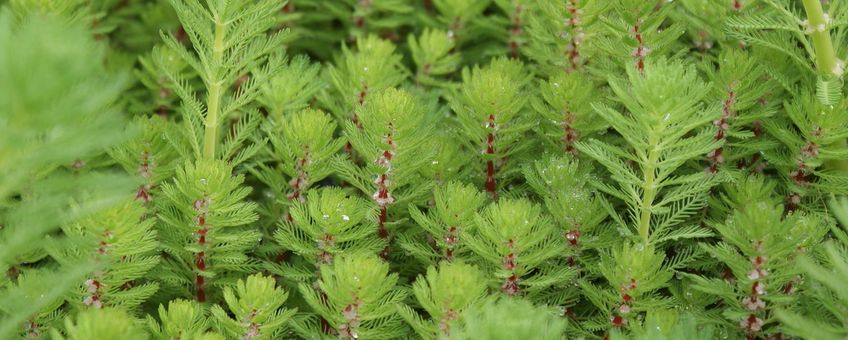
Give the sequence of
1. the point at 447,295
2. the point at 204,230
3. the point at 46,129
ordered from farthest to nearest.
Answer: the point at 204,230
the point at 447,295
the point at 46,129

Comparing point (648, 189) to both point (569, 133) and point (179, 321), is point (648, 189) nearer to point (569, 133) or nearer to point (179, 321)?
point (569, 133)

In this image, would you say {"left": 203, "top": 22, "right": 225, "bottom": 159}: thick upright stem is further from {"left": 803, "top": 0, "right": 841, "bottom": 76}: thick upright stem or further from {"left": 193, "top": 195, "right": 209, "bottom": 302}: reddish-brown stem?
{"left": 803, "top": 0, "right": 841, "bottom": 76}: thick upright stem

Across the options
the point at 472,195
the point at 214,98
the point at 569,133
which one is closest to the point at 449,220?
the point at 472,195

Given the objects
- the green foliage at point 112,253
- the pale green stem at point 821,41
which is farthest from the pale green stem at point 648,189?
the green foliage at point 112,253

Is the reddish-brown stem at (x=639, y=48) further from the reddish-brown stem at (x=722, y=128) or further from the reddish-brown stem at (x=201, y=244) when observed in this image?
the reddish-brown stem at (x=201, y=244)

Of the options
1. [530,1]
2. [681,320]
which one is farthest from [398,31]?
[681,320]

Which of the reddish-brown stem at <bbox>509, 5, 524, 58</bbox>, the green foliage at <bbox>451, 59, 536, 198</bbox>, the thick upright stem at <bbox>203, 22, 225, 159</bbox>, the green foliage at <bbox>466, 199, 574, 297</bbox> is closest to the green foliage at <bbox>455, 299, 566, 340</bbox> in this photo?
the green foliage at <bbox>466, 199, 574, 297</bbox>
